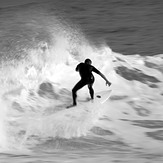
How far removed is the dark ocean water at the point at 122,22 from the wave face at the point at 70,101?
110 inches

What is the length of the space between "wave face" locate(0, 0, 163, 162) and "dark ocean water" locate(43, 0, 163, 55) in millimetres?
2806

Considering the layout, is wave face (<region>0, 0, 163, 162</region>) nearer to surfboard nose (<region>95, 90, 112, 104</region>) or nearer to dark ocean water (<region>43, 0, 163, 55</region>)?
surfboard nose (<region>95, 90, 112, 104</region>)

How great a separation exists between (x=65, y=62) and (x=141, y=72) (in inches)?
120

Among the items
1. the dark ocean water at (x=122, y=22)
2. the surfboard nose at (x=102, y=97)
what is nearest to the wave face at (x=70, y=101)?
the surfboard nose at (x=102, y=97)

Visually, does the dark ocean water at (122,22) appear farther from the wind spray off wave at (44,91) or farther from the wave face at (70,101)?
the wind spray off wave at (44,91)

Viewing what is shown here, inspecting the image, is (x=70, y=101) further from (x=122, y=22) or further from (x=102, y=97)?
(x=122, y=22)

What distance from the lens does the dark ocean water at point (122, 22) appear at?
25.3 m

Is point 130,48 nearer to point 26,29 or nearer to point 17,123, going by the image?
point 26,29

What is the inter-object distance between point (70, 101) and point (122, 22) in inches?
694

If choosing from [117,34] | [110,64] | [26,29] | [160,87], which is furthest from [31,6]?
[160,87]

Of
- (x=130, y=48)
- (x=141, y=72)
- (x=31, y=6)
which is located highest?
(x=31, y=6)

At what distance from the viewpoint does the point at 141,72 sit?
19656 mm

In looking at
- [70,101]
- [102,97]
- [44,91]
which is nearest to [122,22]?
[44,91]

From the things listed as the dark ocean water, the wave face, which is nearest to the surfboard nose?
the wave face
